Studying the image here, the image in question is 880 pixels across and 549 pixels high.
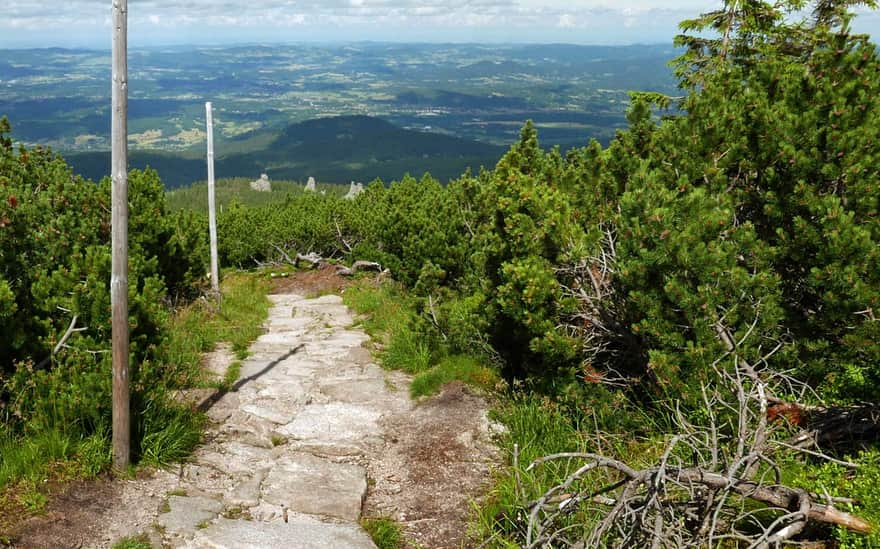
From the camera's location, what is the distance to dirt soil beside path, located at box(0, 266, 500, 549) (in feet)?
13.3

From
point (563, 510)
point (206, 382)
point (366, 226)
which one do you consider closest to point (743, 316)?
point (563, 510)

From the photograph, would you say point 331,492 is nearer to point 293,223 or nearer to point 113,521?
point 113,521

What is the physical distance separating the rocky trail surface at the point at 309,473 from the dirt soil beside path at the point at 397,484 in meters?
0.01

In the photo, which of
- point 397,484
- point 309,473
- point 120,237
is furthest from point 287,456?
point 120,237

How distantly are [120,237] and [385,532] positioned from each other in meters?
2.81

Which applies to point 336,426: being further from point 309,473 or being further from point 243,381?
point 243,381

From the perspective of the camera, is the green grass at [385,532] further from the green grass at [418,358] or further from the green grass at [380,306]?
the green grass at [380,306]

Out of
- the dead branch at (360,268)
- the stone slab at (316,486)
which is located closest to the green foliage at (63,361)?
the stone slab at (316,486)

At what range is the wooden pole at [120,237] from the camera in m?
3.99

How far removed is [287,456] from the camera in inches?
226

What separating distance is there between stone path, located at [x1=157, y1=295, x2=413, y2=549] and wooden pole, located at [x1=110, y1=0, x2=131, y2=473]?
25.5 inches

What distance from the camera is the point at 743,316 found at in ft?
16.1

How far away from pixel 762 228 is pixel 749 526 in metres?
2.89

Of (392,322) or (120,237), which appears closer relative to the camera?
(120,237)
